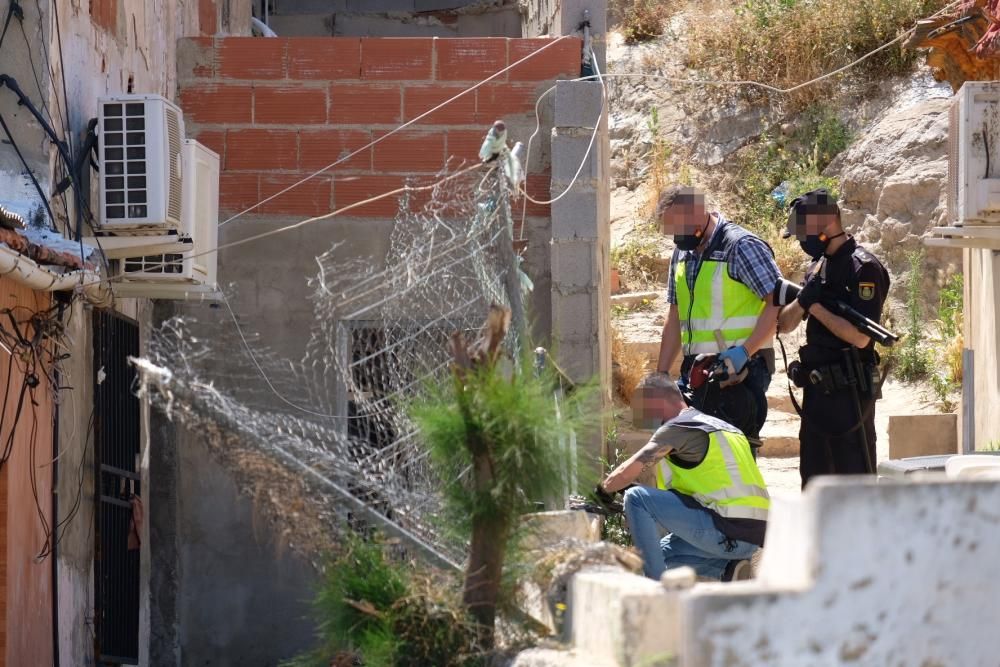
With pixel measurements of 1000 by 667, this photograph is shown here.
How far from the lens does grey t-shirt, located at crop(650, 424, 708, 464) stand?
231 inches

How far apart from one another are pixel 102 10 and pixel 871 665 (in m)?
5.76

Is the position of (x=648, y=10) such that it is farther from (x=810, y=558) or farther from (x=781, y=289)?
(x=810, y=558)

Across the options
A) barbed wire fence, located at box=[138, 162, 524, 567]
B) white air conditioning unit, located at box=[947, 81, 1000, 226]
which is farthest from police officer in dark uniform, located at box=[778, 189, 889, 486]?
barbed wire fence, located at box=[138, 162, 524, 567]

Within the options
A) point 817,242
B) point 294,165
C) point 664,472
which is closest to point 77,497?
point 294,165

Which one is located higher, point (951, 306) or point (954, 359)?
point (951, 306)

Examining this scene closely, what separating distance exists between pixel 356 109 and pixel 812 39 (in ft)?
31.0

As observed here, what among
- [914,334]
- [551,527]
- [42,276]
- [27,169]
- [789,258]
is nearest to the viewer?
[551,527]

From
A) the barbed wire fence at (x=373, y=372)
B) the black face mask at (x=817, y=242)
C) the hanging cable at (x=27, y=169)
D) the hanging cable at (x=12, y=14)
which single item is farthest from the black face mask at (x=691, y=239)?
the hanging cable at (x=12, y=14)

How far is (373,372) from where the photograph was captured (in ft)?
19.9

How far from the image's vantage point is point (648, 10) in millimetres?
18812

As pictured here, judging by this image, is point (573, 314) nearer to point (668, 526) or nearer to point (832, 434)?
point (832, 434)

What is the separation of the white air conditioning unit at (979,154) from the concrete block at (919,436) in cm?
251

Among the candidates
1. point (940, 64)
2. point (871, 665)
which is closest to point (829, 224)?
point (940, 64)

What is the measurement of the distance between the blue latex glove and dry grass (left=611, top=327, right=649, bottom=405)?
14.3ft
